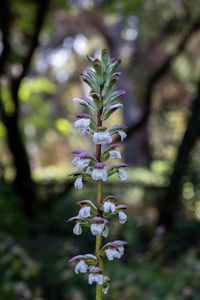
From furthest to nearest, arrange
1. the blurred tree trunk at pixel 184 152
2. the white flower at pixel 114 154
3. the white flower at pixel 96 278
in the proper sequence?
Answer: the blurred tree trunk at pixel 184 152, the white flower at pixel 114 154, the white flower at pixel 96 278

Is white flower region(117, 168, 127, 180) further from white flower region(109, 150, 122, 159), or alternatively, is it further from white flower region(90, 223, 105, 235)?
white flower region(90, 223, 105, 235)

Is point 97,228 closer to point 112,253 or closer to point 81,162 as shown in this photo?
point 112,253

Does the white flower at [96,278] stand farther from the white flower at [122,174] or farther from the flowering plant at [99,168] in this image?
the white flower at [122,174]

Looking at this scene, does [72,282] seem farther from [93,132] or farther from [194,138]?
[194,138]

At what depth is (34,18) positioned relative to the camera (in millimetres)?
7008

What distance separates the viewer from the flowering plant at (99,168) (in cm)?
113

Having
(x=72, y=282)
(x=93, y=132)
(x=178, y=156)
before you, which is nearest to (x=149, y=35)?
(x=178, y=156)

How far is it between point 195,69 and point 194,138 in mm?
10446

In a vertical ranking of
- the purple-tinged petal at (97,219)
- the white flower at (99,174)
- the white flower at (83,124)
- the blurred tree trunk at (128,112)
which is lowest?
the purple-tinged petal at (97,219)

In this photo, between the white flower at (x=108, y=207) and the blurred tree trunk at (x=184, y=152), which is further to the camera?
the blurred tree trunk at (x=184, y=152)

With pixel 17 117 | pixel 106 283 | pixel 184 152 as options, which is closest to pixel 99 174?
pixel 106 283

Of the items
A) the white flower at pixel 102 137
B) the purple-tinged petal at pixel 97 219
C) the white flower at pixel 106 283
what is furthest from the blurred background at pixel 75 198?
the white flower at pixel 102 137

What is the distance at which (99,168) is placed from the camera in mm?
1145

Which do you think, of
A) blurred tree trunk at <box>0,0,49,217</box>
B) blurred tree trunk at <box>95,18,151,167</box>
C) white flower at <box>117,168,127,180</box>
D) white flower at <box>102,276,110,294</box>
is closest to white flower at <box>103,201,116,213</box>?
white flower at <box>117,168,127,180</box>
